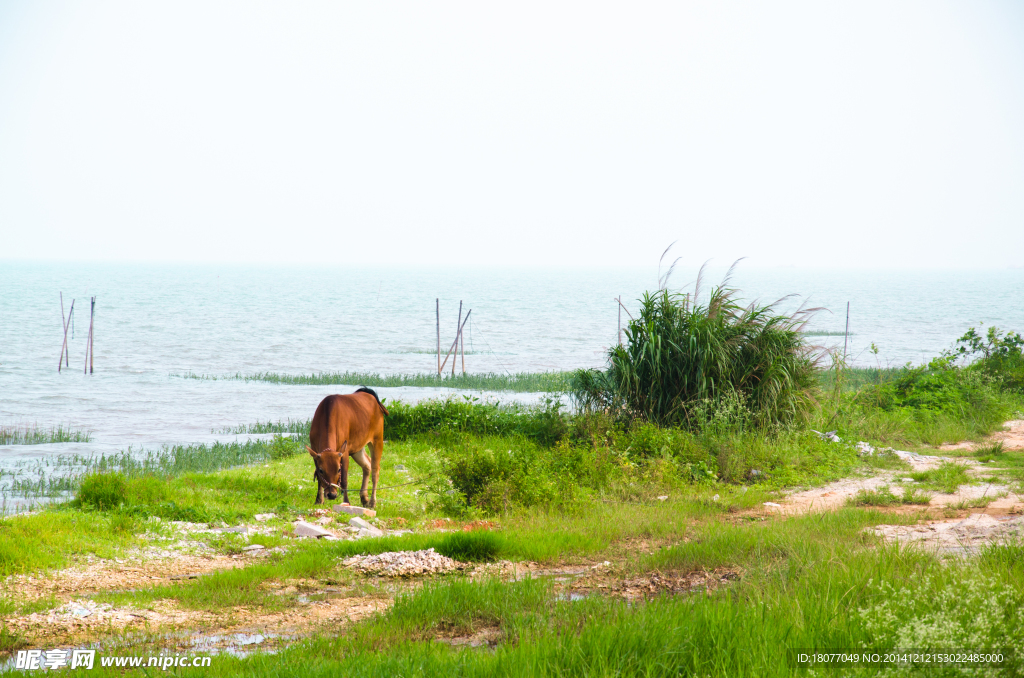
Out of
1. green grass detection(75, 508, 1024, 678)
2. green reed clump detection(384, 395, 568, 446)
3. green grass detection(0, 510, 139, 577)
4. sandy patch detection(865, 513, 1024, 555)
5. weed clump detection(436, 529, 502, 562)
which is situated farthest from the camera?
green reed clump detection(384, 395, 568, 446)

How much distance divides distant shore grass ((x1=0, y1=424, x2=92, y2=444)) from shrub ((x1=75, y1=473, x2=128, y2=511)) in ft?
34.4

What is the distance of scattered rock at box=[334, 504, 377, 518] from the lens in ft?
30.7

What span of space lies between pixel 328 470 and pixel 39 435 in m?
12.9

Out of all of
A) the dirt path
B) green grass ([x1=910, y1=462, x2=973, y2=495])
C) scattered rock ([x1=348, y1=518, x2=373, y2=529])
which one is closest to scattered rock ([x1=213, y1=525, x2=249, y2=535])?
scattered rock ([x1=348, y1=518, x2=373, y2=529])

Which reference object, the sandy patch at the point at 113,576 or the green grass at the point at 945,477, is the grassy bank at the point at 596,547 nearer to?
the green grass at the point at 945,477

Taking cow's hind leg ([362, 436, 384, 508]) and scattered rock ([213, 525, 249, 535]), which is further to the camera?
cow's hind leg ([362, 436, 384, 508])

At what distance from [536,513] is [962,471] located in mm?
5899

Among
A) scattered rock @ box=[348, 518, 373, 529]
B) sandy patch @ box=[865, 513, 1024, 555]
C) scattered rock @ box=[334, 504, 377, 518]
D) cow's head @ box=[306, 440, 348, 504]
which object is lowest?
scattered rock @ box=[334, 504, 377, 518]

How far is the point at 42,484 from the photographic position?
13039mm

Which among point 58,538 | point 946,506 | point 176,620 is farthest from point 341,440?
point 946,506

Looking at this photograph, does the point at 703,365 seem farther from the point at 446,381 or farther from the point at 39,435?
the point at 446,381

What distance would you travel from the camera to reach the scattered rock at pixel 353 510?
9.35 meters

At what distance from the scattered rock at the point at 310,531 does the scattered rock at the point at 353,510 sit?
1.02 metres

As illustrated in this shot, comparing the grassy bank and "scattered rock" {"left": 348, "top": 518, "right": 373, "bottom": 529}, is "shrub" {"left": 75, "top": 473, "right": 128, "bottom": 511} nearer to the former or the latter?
the grassy bank
